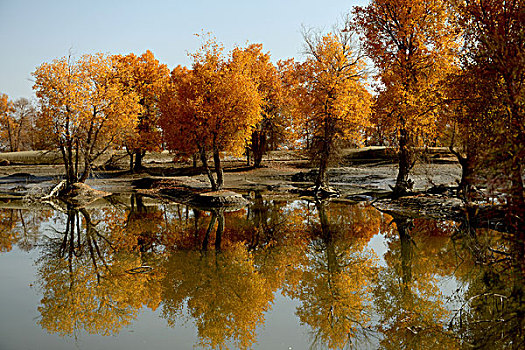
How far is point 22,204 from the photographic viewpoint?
25047mm

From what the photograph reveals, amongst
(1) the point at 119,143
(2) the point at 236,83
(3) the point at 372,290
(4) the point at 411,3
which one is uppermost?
(4) the point at 411,3

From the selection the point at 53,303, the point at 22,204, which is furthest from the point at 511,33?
the point at 22,204

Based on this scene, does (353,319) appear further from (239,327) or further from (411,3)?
(411,3)

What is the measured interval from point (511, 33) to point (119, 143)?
27432 millimetres

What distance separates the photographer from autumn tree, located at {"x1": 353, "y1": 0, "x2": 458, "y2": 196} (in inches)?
808

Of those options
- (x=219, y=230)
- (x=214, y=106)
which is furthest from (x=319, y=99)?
(x=219, y=230)

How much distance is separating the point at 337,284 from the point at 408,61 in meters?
15.1

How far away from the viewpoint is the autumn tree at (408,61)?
67.4ft

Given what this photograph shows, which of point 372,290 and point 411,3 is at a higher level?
point 411,3

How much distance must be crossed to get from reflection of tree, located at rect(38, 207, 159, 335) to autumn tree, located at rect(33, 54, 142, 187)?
13186 millimetres

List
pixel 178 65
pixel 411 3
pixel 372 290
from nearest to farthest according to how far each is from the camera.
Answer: pixel 372 290
pixel 411 3
pixel 178 65

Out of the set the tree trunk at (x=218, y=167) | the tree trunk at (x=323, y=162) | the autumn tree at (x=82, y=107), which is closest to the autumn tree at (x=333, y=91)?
the tree trunk at (x=323, y=162)

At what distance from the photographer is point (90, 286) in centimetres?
1008

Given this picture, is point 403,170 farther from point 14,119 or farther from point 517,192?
point 14,119
